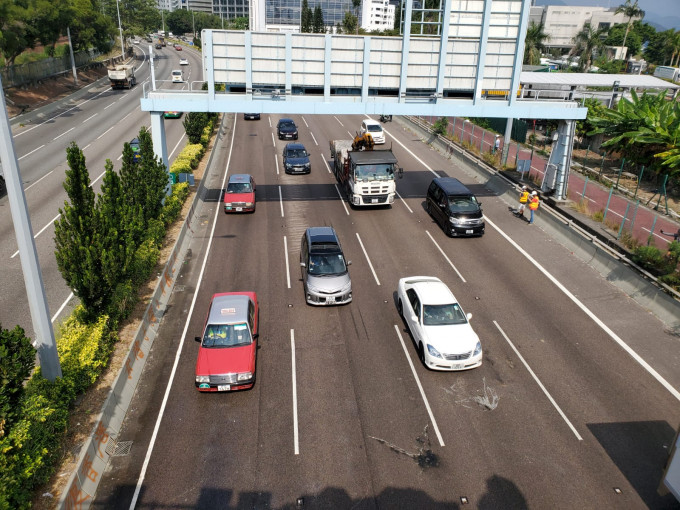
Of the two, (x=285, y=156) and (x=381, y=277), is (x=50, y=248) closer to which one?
(x=381, y=277)

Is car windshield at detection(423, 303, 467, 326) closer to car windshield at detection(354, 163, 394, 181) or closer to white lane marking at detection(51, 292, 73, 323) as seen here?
white lane marking at detection(51, 292, 73, 323)

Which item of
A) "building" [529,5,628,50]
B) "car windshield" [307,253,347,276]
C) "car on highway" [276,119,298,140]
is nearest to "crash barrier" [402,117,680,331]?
"car windshield" [307,253,347,276]

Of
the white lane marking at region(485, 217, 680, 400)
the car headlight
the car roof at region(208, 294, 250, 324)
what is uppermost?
the car roof at region(208, 294, 250, 324)

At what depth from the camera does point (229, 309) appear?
15.7m

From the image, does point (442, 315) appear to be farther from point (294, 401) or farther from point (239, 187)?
point (239, 187)

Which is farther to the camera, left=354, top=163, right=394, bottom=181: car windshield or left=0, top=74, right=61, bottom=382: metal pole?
left=354, top=163, right=394, bottom=181: car windshield

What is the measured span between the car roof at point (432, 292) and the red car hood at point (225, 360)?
5.91 metres

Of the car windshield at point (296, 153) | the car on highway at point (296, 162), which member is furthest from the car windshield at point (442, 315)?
the car windshield at point (296, 153)

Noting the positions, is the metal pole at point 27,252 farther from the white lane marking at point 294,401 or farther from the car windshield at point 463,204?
the car windshield at point 463,204

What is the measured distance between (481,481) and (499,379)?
4.11 metres

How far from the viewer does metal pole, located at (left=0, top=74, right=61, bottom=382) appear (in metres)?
10.4

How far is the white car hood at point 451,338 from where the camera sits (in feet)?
49.4

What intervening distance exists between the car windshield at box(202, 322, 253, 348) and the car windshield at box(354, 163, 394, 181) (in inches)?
602

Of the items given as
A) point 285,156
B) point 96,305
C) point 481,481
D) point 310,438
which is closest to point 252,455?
point 310,438
